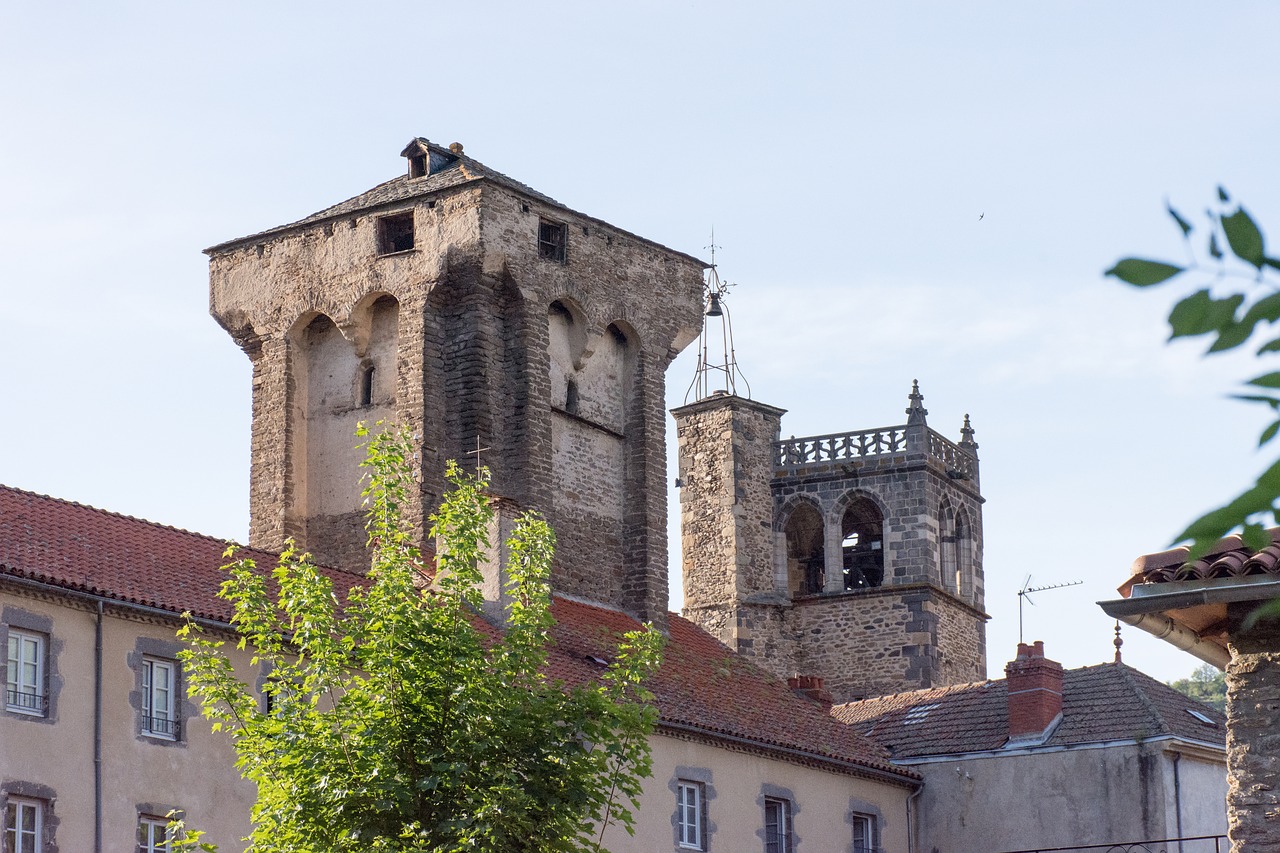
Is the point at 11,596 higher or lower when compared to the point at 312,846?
higher

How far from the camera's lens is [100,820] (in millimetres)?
18578

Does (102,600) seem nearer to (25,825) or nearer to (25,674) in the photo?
(25,674)

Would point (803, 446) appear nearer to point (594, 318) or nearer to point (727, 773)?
point (594, 318)

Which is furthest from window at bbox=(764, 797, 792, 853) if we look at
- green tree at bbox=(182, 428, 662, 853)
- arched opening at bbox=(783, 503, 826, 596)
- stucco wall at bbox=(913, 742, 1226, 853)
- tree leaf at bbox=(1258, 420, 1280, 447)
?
tree leaf at bbox=(1258, 420, 1280, 447)

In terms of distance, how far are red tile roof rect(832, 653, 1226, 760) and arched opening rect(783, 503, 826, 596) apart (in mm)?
18959

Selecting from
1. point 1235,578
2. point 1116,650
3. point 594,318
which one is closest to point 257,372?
point 594,318

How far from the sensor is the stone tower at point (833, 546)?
155 feet

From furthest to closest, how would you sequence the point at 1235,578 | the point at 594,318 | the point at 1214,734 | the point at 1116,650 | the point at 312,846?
1. the point at 594,318
2. the point at 1116,650
3. the point at 1214,734
4. the point at 312,846
5. the point at 1235,578

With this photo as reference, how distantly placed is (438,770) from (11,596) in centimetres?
638

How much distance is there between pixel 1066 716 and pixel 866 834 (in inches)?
117

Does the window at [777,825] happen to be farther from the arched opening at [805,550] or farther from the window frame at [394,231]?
Answer: the arched opening at [805,550]

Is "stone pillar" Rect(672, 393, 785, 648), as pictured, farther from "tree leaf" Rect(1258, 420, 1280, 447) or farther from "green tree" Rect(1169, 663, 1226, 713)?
"tree leaf" Rect(1258, 420, 1280, 447)

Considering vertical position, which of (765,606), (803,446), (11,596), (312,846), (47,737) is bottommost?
(312,846)

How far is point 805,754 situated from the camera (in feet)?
86.1
